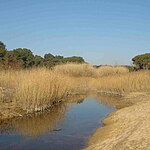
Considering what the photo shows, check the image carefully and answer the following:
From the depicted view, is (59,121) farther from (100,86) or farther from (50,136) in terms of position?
(100,86)

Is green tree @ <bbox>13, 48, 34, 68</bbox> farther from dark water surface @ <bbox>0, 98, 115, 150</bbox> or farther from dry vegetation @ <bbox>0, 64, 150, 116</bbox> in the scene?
dark water surface @ <bbox>0, 98, 115, 150</bbox>

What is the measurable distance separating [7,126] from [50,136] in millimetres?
2389

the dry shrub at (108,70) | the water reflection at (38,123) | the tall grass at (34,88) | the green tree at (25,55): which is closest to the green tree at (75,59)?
the green tree at (25,55)

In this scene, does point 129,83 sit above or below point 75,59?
below

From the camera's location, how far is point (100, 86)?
30.6 metres

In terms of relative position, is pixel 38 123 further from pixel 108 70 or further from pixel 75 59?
pixel 75 59

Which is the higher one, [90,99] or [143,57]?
[143,57]

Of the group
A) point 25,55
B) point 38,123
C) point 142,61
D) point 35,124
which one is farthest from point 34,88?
point 142,61

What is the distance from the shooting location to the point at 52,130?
12.9 m

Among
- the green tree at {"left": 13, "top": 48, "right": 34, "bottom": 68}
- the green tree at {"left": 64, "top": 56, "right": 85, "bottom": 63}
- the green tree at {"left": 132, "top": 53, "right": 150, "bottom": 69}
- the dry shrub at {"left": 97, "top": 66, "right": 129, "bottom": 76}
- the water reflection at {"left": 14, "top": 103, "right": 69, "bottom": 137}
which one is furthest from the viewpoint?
the green tree at {"left": 64, "top": 56, "right": 85, "bottom": 63}

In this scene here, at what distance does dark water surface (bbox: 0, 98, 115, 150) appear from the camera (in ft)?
34.8

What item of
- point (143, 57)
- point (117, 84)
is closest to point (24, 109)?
point (117, 84)

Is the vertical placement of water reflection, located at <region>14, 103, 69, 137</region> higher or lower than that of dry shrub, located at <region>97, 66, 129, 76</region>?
lower

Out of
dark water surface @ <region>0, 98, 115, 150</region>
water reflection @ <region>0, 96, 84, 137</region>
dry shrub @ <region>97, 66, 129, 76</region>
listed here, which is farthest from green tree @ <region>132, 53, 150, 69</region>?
water reflection @ <region>0, 96, 84, 137</region>
